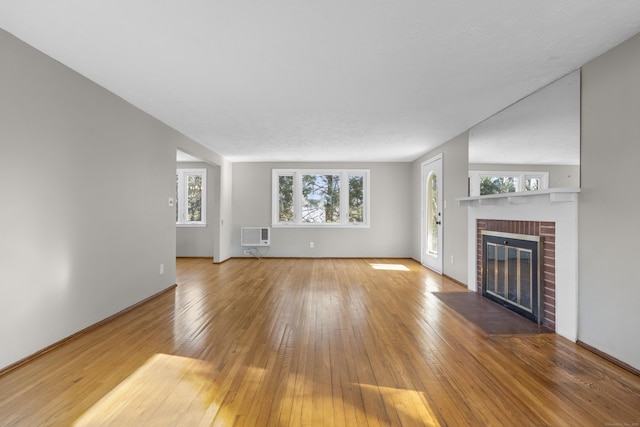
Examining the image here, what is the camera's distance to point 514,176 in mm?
3371

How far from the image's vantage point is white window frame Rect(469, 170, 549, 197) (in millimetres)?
2971

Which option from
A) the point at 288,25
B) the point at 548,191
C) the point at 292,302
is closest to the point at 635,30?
the point at 548,191

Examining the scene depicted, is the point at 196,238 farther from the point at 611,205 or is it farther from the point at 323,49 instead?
the point at 611,205

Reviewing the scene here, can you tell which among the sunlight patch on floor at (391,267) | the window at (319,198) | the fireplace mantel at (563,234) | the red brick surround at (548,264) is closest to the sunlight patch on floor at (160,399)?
the fireplace mantel at (563,234)

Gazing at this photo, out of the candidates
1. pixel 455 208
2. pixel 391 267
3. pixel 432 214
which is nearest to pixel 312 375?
pixel 455 208

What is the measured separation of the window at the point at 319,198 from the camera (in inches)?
299

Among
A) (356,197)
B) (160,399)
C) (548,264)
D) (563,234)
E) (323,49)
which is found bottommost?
(160,399)

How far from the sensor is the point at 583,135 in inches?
105

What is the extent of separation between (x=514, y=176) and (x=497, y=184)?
34cm

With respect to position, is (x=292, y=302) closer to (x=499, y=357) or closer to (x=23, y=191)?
(x=499, y=357)

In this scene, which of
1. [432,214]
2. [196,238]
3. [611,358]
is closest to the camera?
[611,358]

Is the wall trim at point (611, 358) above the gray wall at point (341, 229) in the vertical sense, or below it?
below

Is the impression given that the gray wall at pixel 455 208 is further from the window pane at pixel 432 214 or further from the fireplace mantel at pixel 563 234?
the fireplace mantel at pixel 563 234

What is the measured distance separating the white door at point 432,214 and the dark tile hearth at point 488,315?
162 centimetres
